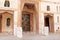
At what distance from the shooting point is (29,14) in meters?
26.6

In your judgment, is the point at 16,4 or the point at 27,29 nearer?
the point at 16,4

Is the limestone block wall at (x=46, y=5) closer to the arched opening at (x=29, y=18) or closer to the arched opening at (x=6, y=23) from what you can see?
the arched opening at (x=29, y=18)

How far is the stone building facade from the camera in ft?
66.4

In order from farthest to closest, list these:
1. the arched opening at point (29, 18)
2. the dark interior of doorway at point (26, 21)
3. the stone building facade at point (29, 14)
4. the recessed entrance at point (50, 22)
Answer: the dark interior of doorway at point (26, 21)
the recessed entrance at point (50, 22)
the arched opening at point (29, 18)
the stone building facade at point (29, 14)

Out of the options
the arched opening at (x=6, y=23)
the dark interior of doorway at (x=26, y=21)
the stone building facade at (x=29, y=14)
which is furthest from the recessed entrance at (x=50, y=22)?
the arched opening at (x=6, y=23)

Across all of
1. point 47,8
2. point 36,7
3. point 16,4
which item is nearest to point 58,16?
point 47,8

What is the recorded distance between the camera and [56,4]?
84.4 ft

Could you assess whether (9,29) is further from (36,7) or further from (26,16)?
(36,7)

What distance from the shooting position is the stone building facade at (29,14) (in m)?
20.2

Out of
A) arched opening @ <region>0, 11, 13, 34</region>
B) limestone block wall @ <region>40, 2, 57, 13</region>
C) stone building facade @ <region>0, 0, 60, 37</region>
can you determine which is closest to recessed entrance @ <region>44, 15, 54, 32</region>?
stone building facade @ <region>0, 0, 60, 37</region>

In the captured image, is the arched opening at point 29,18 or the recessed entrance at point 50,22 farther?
the recessed entrance at point 50,22

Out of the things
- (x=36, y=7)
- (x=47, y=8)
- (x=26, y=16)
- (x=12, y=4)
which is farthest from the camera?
(x=26, y=16)

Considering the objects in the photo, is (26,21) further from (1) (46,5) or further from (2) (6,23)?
(1) (46,5)

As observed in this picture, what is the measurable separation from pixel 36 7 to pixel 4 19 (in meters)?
6.36
